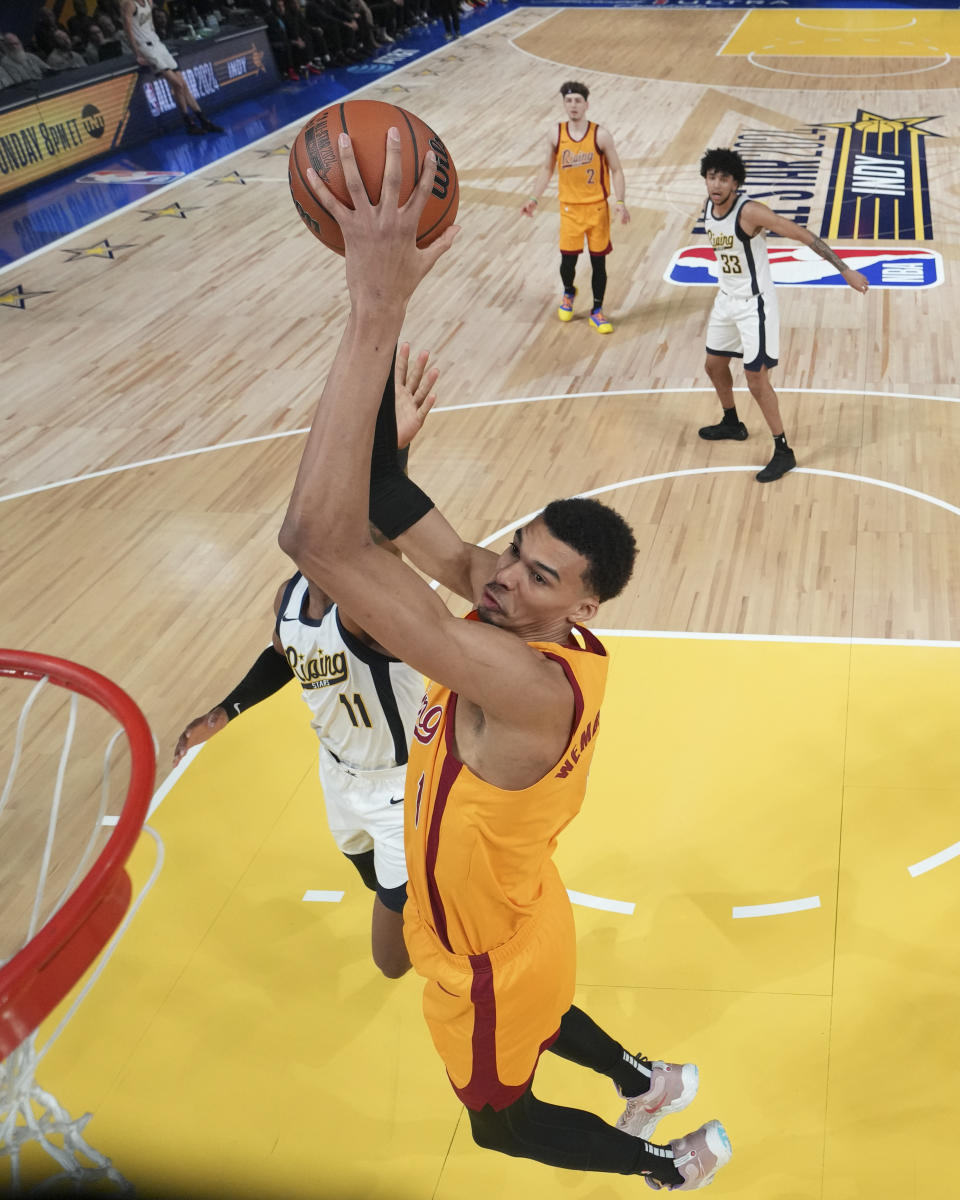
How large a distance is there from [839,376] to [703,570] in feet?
8.79

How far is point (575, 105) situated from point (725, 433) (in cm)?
288

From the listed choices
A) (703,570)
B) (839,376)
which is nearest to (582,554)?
(703,570)

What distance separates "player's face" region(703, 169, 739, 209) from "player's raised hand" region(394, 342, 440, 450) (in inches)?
151

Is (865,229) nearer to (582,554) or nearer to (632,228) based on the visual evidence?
(632,228)

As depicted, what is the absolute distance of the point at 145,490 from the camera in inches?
264

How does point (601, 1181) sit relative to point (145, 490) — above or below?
below

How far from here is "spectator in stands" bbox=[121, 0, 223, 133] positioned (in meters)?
14.0

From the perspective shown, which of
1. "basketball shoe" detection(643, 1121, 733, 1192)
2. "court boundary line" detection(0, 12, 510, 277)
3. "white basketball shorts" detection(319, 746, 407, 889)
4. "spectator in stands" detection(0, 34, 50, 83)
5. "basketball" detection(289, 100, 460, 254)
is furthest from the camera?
"spectator in stands" detection(0, 34, 50, 83)

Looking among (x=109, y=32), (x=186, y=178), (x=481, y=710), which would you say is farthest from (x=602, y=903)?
(x=109, y=32)

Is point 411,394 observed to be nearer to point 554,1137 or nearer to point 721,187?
point 554,1137

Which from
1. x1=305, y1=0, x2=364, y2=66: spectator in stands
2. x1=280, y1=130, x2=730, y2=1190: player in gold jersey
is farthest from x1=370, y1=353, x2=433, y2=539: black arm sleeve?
x1=305, y1=0, x2=364, y2=66: spectator in stands

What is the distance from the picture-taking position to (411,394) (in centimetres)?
267

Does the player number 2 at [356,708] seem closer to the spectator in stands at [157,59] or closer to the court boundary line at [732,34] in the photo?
the spectator in stands at [157,59]

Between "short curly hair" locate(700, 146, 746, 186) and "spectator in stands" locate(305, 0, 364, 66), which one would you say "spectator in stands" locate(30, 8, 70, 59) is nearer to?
"spectator in stands" locate(305, 0, 364, 66)
